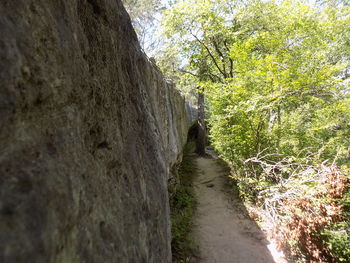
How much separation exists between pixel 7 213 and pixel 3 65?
2.09 ft

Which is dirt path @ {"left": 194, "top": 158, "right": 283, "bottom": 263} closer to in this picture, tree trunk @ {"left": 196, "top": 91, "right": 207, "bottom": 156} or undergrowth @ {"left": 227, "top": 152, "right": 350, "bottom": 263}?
undergrowth @ {"left": 227, "top": 152, "right": 350, "bottom": 263}

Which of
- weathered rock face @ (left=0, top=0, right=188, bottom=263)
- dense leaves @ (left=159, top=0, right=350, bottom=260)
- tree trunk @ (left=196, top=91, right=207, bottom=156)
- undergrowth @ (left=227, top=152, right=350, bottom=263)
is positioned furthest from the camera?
tree trunk @ (left=196, top=91, right=207, bottom=156)

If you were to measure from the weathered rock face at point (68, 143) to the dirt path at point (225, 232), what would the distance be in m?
2.92

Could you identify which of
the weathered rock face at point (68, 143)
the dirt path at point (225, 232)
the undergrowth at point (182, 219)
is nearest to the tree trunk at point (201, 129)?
the undergrowth at point (182, 219)

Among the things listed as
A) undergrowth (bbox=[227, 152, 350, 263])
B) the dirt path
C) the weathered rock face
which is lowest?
the dirt path

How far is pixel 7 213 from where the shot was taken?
2.45 ft

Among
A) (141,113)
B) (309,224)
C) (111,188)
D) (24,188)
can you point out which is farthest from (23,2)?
(309,224)

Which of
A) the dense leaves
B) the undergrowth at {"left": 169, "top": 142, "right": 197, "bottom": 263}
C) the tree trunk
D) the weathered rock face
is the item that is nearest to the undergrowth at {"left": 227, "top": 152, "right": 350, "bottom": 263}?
the dense leaves

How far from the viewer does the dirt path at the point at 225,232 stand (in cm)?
417

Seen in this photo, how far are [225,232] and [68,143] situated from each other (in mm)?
5039

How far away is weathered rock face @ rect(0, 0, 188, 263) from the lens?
2.73ft

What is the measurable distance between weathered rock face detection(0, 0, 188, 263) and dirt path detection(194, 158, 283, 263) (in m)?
2.92

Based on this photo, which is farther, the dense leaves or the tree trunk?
the tree trunk

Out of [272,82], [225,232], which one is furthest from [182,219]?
[272,82]
